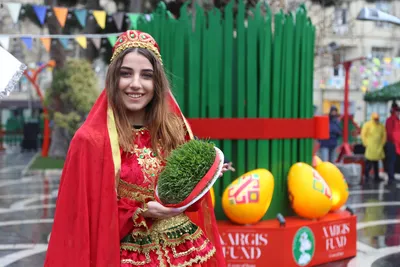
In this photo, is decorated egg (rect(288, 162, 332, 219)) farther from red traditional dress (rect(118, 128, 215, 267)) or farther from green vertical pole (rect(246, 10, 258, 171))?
red traditional dress (rect(118, 128, 215, 267))

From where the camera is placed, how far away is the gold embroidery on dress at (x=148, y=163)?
2541 mm

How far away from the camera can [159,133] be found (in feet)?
8.75

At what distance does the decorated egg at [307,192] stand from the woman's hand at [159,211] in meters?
3.15

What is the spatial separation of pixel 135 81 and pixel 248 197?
2.72 m

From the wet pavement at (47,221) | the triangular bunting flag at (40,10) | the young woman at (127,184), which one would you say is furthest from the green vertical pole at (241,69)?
the triangular bunting flag at (40,10)

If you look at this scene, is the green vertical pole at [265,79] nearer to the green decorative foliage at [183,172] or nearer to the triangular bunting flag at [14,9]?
the green decorative foliage at [183,172]

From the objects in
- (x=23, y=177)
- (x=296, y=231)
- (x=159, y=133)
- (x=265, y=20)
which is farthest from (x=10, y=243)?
(x=23, y=177)

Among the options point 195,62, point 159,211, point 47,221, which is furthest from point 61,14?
point 159,211

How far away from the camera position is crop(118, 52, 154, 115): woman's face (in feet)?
8.36

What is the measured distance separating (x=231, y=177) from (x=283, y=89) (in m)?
0.99

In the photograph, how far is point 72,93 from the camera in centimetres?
1772

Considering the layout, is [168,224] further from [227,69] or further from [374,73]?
[374,73]

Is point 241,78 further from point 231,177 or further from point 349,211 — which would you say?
point 349,211

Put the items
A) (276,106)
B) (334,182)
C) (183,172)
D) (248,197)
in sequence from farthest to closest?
(334,182), (276,106), (248,197), (183,172)
